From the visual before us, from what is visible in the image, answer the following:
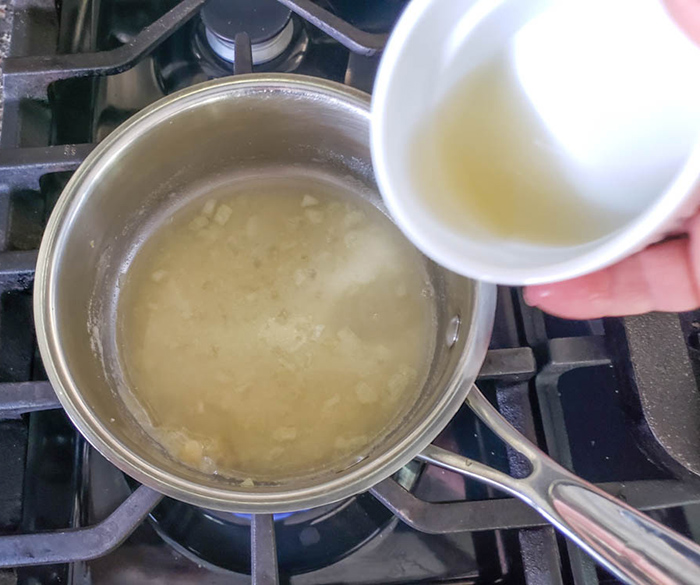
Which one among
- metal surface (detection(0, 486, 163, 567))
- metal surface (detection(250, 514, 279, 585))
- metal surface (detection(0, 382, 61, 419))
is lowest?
metal surface (detection(250, 514, 279, 585))

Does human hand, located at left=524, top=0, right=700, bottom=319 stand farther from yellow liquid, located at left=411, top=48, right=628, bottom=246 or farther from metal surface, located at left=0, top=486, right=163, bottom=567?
metal surface, located at left=0, top=486, right=163, bottom=567

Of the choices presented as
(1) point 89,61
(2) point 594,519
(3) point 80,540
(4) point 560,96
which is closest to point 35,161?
(1) point 89,61

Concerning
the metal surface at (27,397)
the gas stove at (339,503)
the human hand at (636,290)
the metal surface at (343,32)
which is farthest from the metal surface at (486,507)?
the metal surface at (343,32)

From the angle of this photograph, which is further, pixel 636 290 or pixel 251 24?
pixel 251 24

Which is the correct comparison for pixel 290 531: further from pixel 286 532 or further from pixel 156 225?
pixel 156 225

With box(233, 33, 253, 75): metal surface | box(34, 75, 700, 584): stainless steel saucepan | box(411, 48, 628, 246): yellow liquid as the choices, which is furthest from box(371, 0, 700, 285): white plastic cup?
box(233, 33, 253, 75): metal surface

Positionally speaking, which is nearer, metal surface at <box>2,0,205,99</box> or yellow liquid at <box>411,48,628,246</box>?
yellow liquid at <box>411,48,628,246</box>

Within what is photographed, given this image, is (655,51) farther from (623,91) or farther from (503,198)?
(503,198)
